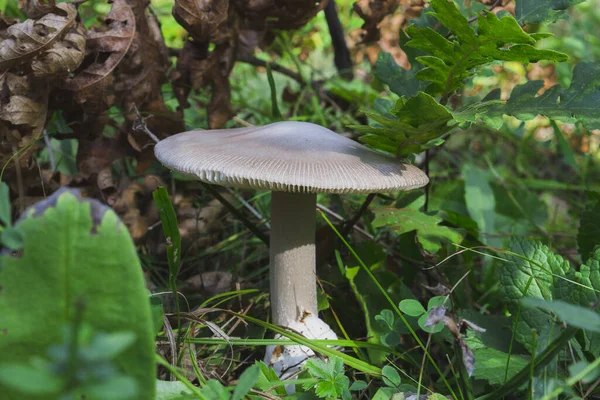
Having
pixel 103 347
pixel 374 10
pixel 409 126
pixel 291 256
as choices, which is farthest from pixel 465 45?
pixel 103 347

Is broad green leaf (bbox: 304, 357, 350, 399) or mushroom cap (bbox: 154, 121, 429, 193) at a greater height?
mushroom cap (bbox: 154, 121, 429, 193)

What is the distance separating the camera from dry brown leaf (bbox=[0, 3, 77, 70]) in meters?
1.59

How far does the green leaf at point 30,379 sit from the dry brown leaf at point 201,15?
1558 millimetres

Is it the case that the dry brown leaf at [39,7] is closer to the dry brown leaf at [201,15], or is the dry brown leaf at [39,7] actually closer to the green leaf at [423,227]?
the dry brown leaf at [201,15]

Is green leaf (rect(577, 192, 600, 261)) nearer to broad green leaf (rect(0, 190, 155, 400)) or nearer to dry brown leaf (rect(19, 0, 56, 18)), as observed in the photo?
broad green leaf (rect(0, 190, 155, 400))

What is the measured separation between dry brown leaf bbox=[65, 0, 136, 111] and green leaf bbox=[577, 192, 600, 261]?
1675mm

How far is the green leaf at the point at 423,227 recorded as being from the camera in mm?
1659

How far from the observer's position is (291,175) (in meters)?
1.26

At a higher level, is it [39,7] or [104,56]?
[39,7]

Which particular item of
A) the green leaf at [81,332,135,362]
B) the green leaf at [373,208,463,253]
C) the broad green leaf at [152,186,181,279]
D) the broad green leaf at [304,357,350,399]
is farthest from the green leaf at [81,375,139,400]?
the green leaf at [373,208,463,253]

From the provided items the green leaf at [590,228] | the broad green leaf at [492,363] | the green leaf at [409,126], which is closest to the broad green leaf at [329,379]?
the broad green leaf at [492,363]

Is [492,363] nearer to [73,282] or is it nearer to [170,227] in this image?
[170,227]

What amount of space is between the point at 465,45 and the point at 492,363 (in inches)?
32.3

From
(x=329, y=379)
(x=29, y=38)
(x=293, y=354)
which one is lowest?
(x=293, y=354)
